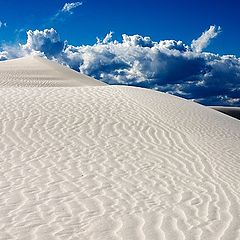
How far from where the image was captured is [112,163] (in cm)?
969

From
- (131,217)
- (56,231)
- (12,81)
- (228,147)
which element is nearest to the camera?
(56,231)

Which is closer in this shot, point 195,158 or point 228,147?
point 195,158

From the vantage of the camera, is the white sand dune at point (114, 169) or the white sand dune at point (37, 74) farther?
the white sand dune at point (37, 74)

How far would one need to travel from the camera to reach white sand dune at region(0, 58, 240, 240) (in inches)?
235

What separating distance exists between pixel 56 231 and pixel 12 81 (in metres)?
32.3

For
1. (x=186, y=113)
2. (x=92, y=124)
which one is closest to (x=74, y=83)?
(x=186, y=113)

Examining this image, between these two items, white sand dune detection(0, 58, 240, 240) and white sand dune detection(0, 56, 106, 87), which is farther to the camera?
white sand dune detection(0, 56, 106, 87)

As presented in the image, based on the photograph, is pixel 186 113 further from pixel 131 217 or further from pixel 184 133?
pixel 131 217

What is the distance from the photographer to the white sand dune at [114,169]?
5977 mm

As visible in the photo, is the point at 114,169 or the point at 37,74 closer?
the point at 114,169

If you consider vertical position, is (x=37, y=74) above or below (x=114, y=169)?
above

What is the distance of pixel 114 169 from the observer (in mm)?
9219

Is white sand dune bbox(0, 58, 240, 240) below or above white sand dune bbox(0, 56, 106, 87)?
below

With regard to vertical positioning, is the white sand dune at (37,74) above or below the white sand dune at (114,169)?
above
